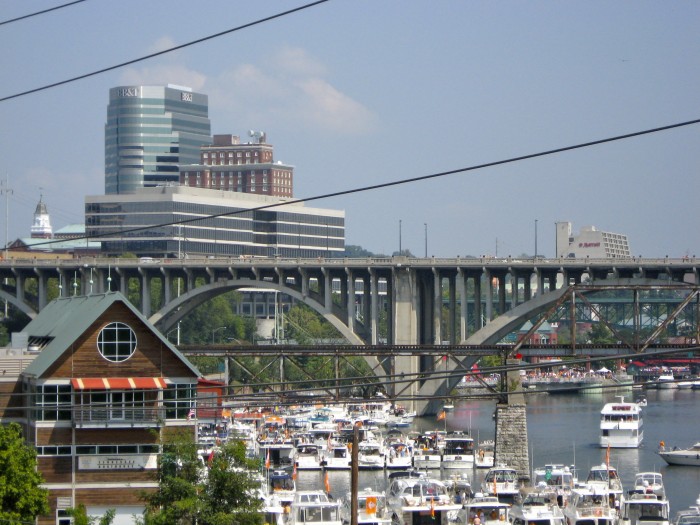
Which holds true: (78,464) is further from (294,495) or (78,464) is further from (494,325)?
(494,325)

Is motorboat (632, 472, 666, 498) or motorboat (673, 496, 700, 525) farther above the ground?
motorboat (632, 472, 666, 498)

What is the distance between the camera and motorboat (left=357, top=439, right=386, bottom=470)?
3159 inches

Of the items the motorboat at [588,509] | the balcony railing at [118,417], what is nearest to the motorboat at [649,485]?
the motorboat at [588,509]

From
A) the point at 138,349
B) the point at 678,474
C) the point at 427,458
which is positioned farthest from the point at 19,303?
the point at 138,349

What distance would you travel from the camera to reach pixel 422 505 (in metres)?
57.8

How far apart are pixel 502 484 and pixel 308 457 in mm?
20864

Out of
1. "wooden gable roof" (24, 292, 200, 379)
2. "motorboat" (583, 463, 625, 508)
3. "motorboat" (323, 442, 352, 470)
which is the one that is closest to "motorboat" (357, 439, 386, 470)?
"motorboat" (323, 442, 352, 470)

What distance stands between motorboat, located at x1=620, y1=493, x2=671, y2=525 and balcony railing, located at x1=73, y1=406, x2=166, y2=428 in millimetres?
19842

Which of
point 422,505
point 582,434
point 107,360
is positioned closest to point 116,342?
point 107,360

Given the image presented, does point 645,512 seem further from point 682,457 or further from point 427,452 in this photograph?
point 427,452

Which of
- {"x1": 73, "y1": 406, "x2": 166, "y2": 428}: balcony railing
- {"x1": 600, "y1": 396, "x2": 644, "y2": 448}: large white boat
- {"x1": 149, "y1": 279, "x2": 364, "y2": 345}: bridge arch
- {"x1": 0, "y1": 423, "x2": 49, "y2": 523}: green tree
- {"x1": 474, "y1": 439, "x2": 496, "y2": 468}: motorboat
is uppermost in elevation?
{"x1": 149, "y1": 279, "x2": 364, "y2": 345}: bridge arch

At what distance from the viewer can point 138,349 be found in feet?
154

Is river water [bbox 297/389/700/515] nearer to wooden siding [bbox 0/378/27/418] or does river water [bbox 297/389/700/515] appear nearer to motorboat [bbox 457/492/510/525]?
motorboat [bbox 457/492/510/525]

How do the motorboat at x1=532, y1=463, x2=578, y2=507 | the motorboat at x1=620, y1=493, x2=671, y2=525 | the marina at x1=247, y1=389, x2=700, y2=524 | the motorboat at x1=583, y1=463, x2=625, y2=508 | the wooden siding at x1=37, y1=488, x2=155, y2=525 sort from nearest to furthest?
the wooden siding at x1=37, y1=488, x2=155, y2=525 → the motorboat at x1=620, y1=493, x2=671, y2=525 → the motorboat at x1=583, y1=463, x2=625, y2=508 → the motorboat at x1=532, y1=463, x2=578, y2=507 → the marina at x1=247, y1=389, x2=700, y2=524
